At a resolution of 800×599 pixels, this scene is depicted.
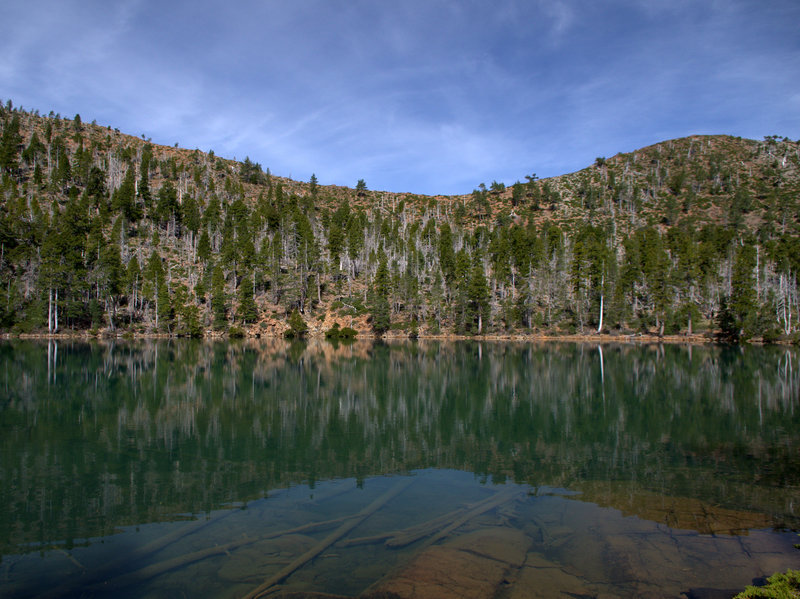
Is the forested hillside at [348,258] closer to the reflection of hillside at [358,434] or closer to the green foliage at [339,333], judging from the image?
the green foliage at [339,333]

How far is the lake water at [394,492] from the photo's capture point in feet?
26.3

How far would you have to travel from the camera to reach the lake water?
8.02 meters

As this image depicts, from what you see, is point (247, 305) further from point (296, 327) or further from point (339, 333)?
point (339, 333)

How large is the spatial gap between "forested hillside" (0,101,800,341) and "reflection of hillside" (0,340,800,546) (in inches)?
1765

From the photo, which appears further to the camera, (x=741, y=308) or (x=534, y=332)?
(x=534, y=332)

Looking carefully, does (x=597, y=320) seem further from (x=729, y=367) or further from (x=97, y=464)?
(x=97, y=464)

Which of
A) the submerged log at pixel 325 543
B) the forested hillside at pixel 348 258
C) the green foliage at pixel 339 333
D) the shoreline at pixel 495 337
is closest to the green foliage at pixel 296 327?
the forested hillside at pixel 348 258

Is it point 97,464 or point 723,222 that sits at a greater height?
point 723,222

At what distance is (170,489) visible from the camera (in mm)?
12133

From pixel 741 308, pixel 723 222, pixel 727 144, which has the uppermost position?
pixel 727 144

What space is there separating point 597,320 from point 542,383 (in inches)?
2255

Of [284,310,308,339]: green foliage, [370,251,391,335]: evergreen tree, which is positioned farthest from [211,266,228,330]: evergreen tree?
[370,251,391,335]: evergreen tree

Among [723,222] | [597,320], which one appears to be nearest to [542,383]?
[597,320]

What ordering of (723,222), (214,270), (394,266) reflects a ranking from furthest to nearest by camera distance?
(723,222)
(394,266)
(214,270)
